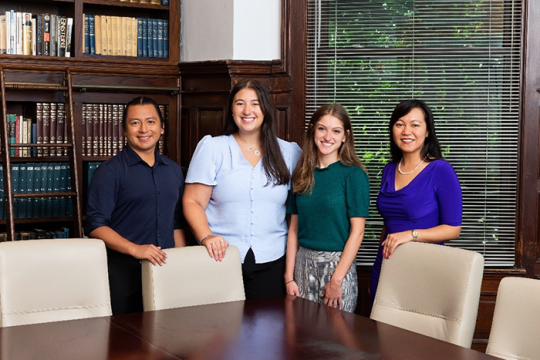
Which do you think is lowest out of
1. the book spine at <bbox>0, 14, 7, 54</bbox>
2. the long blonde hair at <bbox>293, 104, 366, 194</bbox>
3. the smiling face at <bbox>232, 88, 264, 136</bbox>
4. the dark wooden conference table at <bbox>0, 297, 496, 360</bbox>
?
the dark wooden conference table at <bbox>0, 297, 496, 360</bbox>

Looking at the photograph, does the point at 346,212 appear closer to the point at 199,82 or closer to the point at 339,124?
the point at 339,124

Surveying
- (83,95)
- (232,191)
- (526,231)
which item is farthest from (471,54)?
(83,95)

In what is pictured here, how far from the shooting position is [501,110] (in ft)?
15.0

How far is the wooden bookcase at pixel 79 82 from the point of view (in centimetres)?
480

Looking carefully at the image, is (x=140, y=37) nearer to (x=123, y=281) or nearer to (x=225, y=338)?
(x=123, y=281)

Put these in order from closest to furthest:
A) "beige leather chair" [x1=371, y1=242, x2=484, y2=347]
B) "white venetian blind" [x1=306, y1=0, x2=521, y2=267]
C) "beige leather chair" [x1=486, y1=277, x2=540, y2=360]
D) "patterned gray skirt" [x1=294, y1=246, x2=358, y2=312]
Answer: "beige leather chair" [x1=486, y1=277, x2=540, y2=360]
"beige leather chair" [x1=371, y1=242, x2=484, y2=347]
"patterned gray skirt" [x1=294, y1=246, x2=358, y2=312]
"white venetian blind" [x1=306, y1=0, x2=521, y2=267]

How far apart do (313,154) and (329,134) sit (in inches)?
5.6

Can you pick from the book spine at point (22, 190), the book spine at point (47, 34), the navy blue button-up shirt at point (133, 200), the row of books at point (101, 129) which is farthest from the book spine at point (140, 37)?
the navy blue button-up shirt at point (133, 200)

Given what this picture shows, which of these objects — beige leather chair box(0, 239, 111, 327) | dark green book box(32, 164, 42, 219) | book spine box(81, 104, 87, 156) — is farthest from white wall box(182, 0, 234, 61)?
beige leather chair box(0, 239, 111, 327)

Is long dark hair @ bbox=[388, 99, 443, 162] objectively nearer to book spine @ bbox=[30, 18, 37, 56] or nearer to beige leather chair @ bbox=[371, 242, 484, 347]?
beige leather chair @ bbox=[371, 242, 484, 347]

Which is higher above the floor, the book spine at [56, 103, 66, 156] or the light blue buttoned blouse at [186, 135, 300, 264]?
the book spine at [56, 103, 66, 156]

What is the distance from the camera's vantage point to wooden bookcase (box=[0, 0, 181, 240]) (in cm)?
480

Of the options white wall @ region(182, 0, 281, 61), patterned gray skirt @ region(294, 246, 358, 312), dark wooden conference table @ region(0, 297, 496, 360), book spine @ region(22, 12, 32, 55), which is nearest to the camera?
dark wooden conference table @ region(0, 297, 496, 360)

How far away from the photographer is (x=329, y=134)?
11.1 feet
